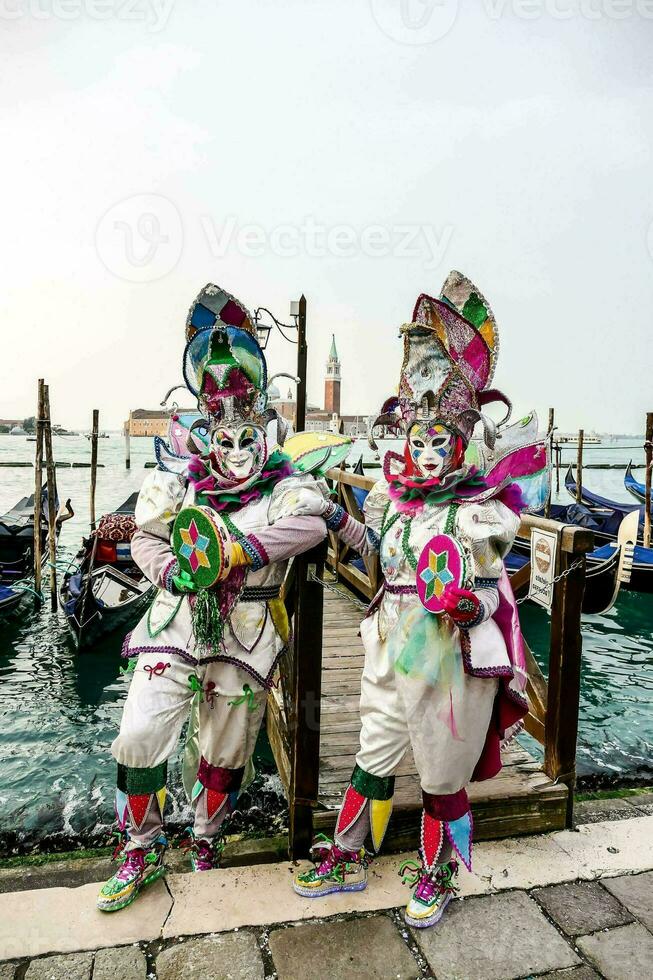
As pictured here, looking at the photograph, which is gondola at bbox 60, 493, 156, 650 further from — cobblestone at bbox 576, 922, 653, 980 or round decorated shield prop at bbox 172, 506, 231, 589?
cobblestone at bbox 576, 922, 653, 980

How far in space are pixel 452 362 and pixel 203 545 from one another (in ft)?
3.51

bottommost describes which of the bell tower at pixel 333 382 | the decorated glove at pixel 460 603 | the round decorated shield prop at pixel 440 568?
the decorated glove at pixel 460 603

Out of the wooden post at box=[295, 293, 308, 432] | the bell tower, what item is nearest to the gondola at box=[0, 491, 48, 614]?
the wooden post at box=[295, 293, 308, 432]

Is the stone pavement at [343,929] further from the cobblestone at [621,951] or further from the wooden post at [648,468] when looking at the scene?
the wooden post at [648,468]

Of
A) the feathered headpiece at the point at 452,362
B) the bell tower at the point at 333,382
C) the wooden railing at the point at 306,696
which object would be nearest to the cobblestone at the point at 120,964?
the wooden railing at the point at 306,696

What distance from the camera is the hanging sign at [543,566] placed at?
268 cm

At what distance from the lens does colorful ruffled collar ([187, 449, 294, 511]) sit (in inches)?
94.8

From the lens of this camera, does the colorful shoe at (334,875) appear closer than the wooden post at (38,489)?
Yes

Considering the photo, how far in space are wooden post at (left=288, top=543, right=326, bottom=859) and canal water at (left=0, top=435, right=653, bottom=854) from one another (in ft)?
3.88

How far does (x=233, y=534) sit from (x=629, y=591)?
990cm

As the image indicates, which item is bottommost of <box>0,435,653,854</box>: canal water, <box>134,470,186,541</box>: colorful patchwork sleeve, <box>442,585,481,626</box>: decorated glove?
<box>0,435,653,854</box>: canal water

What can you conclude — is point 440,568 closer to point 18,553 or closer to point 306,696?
point 306,696

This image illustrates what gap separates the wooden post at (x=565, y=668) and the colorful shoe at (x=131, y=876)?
1.65 metres

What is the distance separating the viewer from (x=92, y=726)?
5.44 meters
